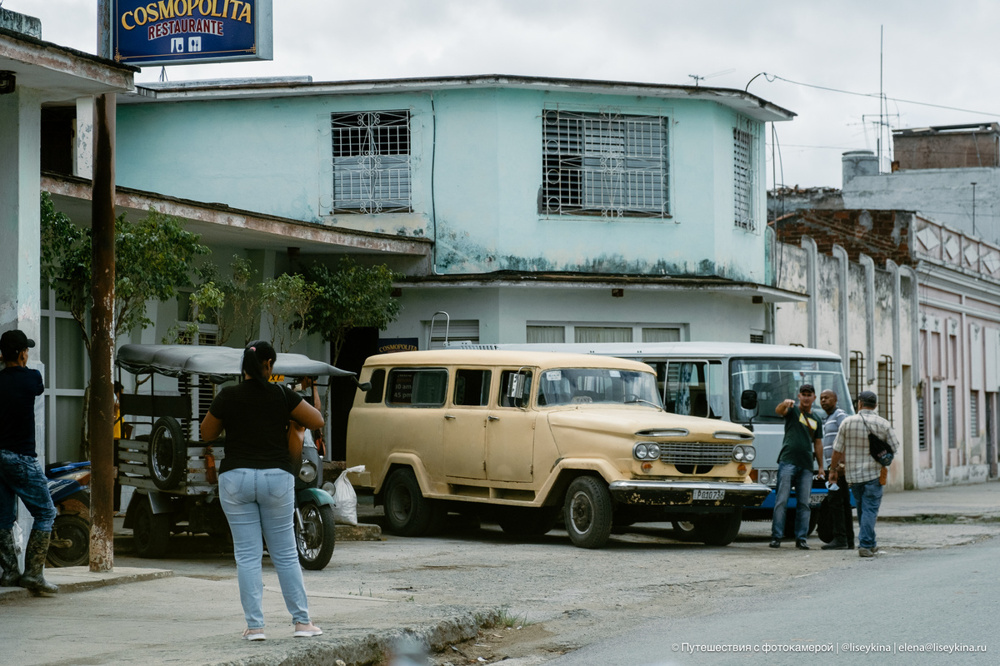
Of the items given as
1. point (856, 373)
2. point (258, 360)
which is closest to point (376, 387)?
→ point (258, 360)

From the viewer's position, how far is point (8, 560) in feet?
32.1

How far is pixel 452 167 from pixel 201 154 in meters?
4.19

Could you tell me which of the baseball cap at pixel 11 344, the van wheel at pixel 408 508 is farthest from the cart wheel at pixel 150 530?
the baseball cap at pixel 11 344

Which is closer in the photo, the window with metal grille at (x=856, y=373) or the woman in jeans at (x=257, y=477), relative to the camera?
the woman in jeans at (x=257, y=477)

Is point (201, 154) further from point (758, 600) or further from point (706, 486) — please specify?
point (758, 600)

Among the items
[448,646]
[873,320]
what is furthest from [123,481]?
[873,320]

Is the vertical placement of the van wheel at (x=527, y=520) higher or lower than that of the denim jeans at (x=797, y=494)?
lower

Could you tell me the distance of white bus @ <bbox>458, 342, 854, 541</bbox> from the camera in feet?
55.3

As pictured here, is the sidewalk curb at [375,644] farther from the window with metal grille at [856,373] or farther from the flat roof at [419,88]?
the window with metal grille at [856,373]

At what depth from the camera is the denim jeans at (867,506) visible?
14172 mm

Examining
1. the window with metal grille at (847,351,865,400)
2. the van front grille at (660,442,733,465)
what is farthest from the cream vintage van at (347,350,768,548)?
the window with metal grille at (847,351,865,400)

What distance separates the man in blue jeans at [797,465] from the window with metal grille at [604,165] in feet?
24.9

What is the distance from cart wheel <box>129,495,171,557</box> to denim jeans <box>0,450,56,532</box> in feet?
11.9

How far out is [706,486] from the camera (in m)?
14.4
